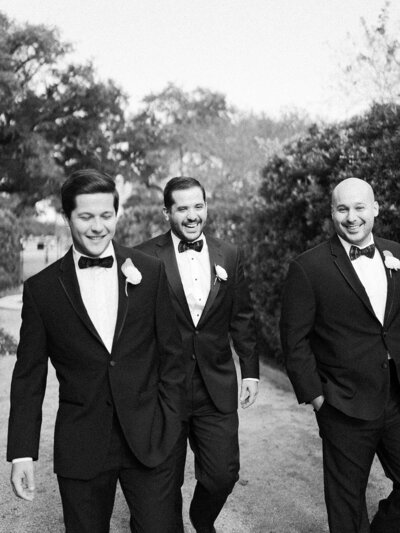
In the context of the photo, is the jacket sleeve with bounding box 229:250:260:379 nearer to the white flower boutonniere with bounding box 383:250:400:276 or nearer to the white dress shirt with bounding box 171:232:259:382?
the white dress shirt with bounding box 171:232:259:382

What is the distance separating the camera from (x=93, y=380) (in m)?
2.79

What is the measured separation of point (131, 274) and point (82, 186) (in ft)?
1.53

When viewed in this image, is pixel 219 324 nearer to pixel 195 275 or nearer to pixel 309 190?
pixel 195 275

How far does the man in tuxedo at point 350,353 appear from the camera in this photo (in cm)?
328

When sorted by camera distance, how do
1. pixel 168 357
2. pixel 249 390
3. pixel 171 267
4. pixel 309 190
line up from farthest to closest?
pixel 309 190 → pixel 249 390 → pixel 171 267 → pixel 168 357

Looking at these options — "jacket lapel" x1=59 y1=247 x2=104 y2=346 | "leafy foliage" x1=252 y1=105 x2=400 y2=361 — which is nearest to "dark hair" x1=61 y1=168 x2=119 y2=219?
"jacket lapel" x1=59 y1=247 x2=104 y2=346

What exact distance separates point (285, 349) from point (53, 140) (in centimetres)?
2692

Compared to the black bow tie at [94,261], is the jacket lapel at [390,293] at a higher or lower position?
lower

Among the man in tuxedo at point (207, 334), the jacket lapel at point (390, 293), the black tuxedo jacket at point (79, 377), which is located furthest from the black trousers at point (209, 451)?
the jacket lapel at point (390, 293)

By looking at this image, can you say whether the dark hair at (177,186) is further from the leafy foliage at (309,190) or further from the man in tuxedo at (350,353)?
the leafy foliage at (309,190)

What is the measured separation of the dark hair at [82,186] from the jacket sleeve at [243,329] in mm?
1606

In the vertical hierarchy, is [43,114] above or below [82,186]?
above

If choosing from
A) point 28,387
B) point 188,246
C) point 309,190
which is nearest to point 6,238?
point 309,190

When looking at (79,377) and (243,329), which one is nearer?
(79,377)
